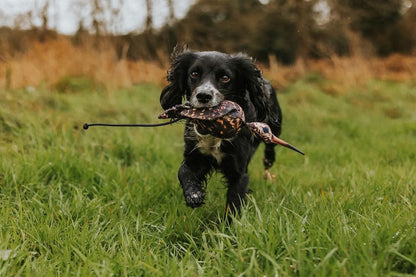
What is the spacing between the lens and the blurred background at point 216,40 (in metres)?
6.63

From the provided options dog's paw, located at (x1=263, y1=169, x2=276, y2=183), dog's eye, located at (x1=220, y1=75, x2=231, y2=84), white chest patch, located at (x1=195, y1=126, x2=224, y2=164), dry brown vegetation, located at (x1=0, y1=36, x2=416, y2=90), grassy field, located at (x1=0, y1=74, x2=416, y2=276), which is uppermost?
dog's eye, located at (x1=220, y1=75, x2=231, y2=84)

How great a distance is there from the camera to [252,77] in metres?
2.63

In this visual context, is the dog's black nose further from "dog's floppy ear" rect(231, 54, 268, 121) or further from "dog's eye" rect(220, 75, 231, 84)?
"dog's floppy ear" rect(231, 54, 268, 121)

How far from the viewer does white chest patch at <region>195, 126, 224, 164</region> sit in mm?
2406

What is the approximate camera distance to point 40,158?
306cm

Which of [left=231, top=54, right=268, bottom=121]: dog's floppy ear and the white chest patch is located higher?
[left=231, top=54, right=268, bottom=121]: dog's floppy ear

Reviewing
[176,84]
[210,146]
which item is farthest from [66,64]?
[210,146]

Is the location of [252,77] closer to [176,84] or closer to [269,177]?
[176,84]

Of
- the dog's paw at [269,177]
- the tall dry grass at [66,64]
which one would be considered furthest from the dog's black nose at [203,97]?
the tall dry grass at [66,64]

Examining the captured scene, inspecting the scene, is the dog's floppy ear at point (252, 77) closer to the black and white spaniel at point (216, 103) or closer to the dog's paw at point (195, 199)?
the black and white spaniel at point (216, 103)

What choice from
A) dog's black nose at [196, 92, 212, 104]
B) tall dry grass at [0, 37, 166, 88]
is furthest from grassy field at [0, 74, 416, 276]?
tall dry grass at [0, 37, 166, 88]

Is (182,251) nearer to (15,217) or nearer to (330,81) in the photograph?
(15,217)

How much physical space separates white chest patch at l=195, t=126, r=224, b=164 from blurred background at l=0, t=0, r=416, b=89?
2.56 ft

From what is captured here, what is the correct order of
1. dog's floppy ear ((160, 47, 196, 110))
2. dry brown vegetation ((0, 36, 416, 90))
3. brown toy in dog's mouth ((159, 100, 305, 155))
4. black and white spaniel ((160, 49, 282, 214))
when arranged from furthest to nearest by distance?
dry brown vegetation ((0, 36, 416, 90)) → dog's floppy ear ((160, 47, 196, 110)) → black and white spaniel ((160, 49, 282, 214)) → brown toy in dog's mouth ((159, 100, 305, 155))
